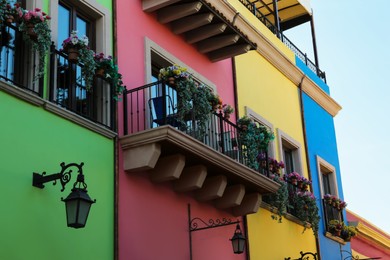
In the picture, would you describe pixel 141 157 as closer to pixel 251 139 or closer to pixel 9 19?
pixel 9 19

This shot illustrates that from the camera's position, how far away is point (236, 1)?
15.0 m

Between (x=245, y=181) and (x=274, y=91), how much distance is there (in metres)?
4.34

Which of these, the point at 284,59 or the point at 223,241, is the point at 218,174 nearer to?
the point at 223,241

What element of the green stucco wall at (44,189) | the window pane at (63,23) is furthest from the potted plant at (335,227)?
the window pane at (63,23)

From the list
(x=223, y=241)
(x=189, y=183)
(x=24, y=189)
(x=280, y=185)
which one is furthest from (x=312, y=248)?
(x=24, y=189)

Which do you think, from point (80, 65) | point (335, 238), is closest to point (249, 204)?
point (80, 65)

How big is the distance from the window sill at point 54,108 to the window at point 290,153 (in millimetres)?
6171

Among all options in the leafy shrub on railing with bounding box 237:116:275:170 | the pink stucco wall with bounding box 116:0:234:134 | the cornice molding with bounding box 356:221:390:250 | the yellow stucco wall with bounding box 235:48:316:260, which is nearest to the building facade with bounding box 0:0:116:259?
the pink stucco wall with bounding box 116:0:234:134

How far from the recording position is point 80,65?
9.70 meters

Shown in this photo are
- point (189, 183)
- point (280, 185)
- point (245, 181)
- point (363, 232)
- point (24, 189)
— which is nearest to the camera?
point (24, 189)

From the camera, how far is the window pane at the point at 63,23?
10188 mm

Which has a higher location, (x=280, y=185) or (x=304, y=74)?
(x=304, y=74)

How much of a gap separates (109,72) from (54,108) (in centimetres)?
134

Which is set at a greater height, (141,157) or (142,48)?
(142,48)
